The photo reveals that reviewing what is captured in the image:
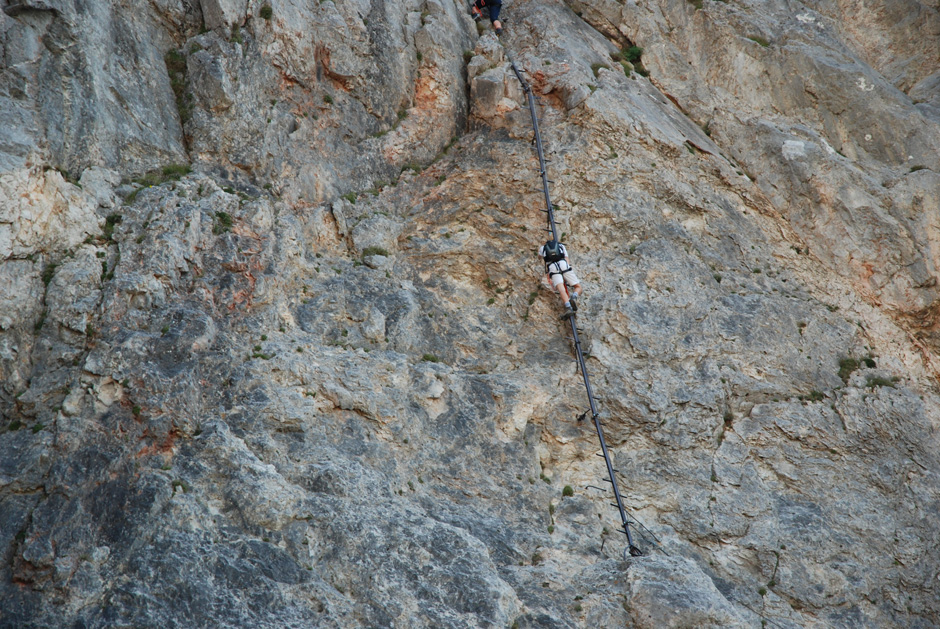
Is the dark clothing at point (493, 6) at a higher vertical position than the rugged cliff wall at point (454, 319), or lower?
higher

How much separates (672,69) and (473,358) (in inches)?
494

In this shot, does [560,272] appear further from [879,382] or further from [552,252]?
[879,382]

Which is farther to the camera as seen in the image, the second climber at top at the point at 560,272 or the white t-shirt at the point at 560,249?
the white t-shirt at the point at 560,249

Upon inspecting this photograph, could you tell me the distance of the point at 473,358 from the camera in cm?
1806

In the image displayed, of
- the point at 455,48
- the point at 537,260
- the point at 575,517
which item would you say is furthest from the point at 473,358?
the point at 455,48

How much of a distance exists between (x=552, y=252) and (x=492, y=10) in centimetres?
1002

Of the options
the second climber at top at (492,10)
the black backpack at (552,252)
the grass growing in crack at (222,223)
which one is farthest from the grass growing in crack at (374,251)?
the second climber at top at (492,10)

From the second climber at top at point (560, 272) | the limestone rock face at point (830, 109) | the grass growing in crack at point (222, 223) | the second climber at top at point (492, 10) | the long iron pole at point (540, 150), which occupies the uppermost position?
the limestone rock face at point (830, 109)

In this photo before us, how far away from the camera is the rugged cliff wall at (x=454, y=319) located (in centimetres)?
1350

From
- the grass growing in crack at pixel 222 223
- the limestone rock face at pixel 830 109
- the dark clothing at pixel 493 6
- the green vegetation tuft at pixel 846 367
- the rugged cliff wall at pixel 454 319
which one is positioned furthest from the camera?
the dark clothing at pixel 493 6

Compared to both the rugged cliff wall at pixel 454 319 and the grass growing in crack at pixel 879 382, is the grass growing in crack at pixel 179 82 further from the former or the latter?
the grass growing in crack at pixel 879 382

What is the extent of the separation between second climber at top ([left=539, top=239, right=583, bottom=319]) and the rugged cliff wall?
30.0 inches

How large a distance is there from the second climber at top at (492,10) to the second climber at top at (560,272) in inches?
352

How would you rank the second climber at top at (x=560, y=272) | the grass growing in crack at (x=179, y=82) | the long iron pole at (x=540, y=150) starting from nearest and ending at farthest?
the grass growing in crack at (x=179, y=82) → the second climber at top at (x=560, y=272) → the long iron pole at (x=540, y=150)
